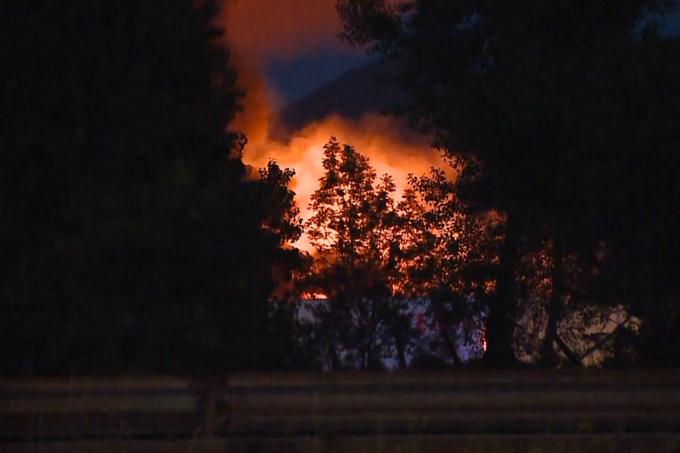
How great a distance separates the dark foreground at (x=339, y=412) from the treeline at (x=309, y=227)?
9.39ft

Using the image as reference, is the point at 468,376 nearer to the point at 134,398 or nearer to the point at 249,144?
the point at 134,398

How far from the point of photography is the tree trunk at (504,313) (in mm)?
13250

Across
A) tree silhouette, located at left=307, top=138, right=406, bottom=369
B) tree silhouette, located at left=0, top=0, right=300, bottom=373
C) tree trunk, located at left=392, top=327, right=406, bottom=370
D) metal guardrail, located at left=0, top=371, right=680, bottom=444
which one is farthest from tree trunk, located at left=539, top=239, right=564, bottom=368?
metal guardrail, located at left=0, top=371, right=680, bottom=444

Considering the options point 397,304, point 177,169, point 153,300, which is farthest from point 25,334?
point 397,304

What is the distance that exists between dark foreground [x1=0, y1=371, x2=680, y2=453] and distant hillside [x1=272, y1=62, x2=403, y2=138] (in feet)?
24.8

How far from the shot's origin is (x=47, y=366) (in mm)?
11586

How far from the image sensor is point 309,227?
14773 mm

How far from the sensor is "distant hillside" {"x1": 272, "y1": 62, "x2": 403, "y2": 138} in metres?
15.6

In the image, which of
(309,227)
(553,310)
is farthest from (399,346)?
(309,227)

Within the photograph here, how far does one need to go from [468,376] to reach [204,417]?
7.17 feet

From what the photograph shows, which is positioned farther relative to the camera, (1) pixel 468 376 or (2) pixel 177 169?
(2) pixel 177 169

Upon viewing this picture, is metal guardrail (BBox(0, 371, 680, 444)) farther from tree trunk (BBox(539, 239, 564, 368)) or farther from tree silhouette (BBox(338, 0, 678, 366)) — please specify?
tree trunk (BBox(539, 239, 564, 368))

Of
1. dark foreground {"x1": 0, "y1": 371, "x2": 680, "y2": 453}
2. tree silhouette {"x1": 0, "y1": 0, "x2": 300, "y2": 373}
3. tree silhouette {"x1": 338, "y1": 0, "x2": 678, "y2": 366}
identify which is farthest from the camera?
tree silhouette {"x1": 338, "y1": 0, "x2": 678, "y2": 366}

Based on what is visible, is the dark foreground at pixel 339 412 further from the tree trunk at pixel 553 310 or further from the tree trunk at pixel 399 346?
the tree trunk at pixel 553 310
